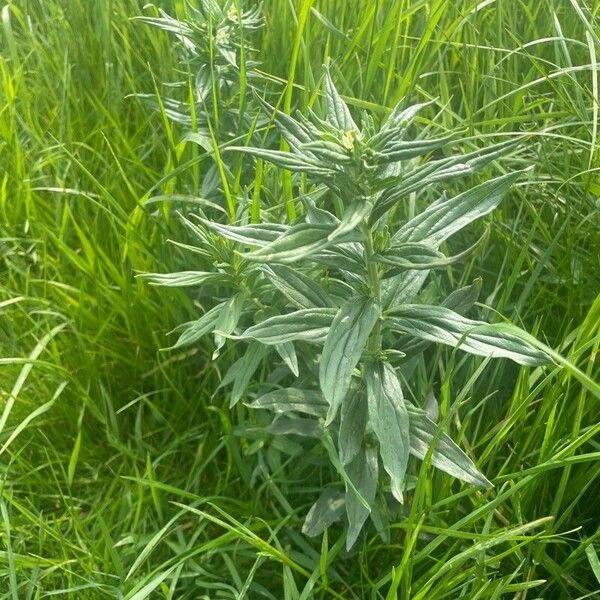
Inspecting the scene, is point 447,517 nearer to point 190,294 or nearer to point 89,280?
point 190,294

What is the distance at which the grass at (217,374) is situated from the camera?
4.70ft

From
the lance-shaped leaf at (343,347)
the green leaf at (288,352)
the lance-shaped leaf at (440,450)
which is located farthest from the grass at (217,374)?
the green leaf at (288,352)

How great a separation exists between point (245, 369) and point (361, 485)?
28 cm

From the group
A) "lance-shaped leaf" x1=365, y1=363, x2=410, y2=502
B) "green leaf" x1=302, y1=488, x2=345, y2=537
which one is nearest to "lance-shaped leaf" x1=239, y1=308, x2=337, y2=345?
"lance-shaped leaf" x1=365, y1=363, x2=410, y2=502

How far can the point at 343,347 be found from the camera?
1.21 meters

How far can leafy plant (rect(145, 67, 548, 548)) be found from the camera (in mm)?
1174

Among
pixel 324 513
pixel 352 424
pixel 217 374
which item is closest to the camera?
Answer: pixel 352 424

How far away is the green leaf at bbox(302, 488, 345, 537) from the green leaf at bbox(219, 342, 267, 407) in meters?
0.25

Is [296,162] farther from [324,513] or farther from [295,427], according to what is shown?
[324,513]

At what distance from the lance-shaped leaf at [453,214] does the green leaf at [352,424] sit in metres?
0.28

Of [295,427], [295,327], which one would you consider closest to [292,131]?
[295,327]

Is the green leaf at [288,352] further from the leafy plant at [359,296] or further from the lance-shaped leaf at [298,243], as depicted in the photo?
the lance-shaped leaf at [298,243]

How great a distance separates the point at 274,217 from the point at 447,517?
2.09ft

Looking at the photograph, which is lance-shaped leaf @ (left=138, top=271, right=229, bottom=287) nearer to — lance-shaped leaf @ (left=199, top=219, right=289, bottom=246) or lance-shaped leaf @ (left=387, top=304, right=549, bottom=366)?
lance-shaped leaf @ (left=199, top=219, right=289, bottom=246)
